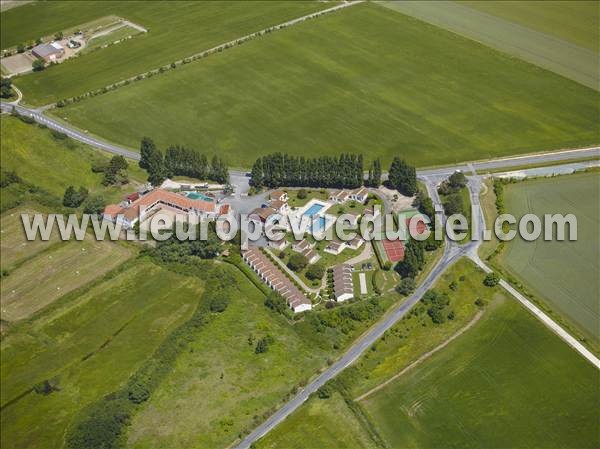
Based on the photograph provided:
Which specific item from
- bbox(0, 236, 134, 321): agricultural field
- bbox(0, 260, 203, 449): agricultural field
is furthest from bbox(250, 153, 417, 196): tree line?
bbox(0, 236, 134, 321): agricultural field

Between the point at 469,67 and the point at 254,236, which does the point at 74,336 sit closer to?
the point at 254,236

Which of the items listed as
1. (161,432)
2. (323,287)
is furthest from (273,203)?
(161,432)

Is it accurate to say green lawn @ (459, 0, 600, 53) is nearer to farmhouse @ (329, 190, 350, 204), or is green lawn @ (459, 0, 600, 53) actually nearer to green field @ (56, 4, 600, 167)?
green field @ (56, 4, 600, 167)

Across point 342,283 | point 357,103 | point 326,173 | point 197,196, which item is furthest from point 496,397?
point 357,103

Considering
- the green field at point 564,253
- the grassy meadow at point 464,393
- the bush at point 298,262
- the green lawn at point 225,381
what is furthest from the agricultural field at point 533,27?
the green lawn at point 225,381

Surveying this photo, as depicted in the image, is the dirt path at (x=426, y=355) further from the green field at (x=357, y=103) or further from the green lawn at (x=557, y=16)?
the green lawn at (x=557, y=16)
